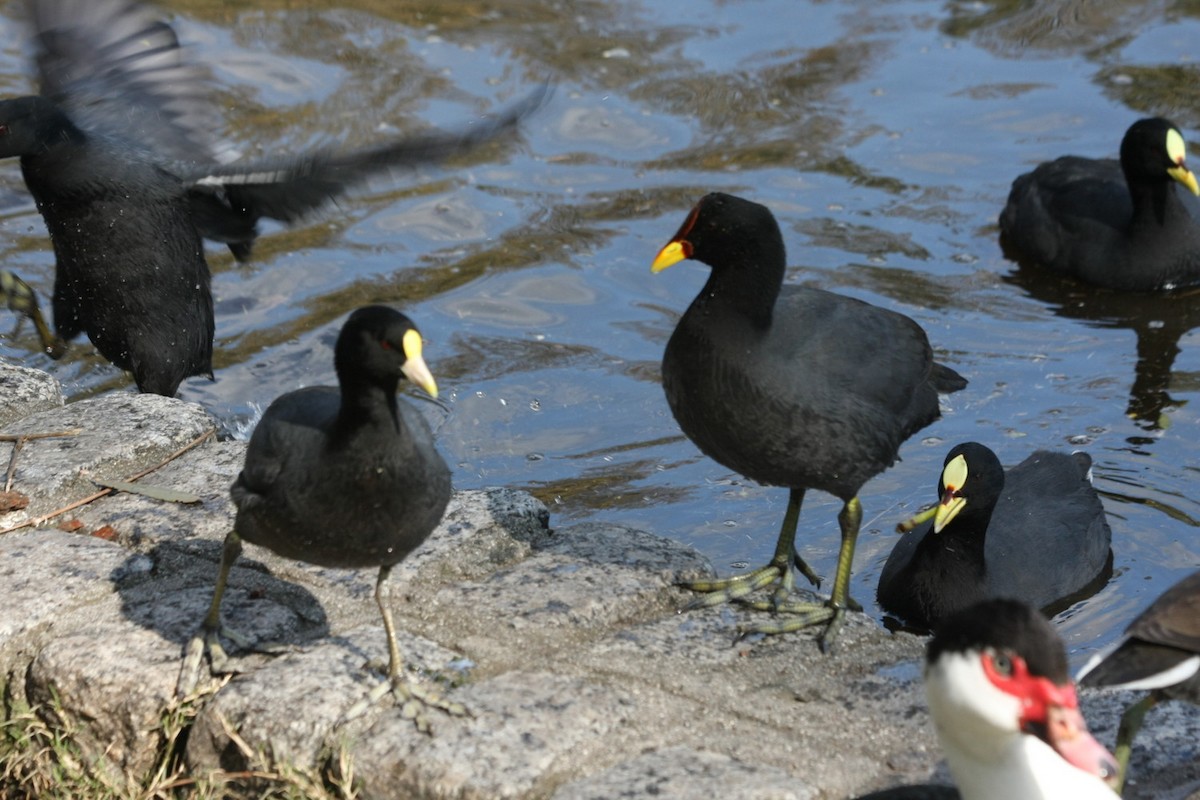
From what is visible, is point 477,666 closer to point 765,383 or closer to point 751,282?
point 765,383

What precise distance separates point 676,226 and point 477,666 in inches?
188

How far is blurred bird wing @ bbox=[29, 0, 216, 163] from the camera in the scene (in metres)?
5.54

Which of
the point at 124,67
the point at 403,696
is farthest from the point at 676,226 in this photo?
the point at 403,696

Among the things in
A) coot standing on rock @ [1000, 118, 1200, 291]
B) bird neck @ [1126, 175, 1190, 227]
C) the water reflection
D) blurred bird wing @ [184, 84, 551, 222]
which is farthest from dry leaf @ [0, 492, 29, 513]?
bird neck @ [1126, 175, 1190, 227]

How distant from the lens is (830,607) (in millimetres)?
3711

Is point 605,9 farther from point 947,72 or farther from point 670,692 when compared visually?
point 670,692

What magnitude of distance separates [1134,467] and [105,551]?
3794 mm

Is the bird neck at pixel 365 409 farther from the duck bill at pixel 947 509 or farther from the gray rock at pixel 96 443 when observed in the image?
A: the duck bill at pixel 947 509

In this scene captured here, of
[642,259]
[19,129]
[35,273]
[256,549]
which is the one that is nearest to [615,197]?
[642,259]

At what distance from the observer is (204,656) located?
3217mm

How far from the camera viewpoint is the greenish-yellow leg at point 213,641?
3146 millimetres

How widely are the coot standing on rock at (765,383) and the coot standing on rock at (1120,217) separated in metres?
3.94

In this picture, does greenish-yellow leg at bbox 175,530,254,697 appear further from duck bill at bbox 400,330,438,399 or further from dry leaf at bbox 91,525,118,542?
duck bill at bbox 400,330,438,399

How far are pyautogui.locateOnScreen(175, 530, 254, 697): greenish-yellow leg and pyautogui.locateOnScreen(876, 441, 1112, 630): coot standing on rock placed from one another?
2222mm
